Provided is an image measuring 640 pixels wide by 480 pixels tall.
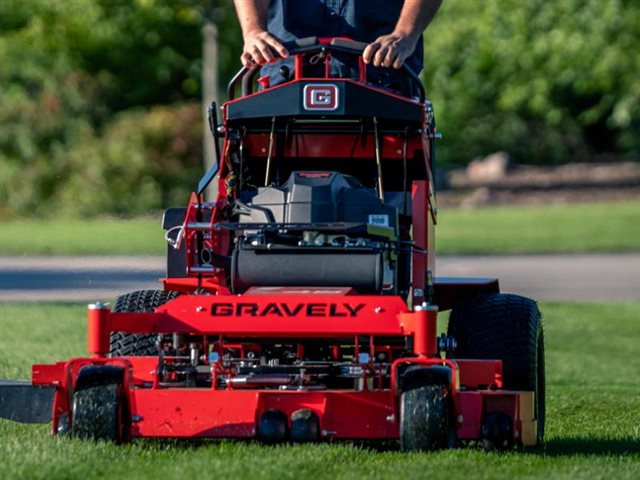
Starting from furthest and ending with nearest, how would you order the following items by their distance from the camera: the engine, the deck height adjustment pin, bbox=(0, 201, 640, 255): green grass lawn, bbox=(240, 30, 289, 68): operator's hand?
bbox=(0, 201, 640, 255): green grass lawn → bbox=(240, 30, 289, 68): operator's hand → the deck height adjustment pin → the engine

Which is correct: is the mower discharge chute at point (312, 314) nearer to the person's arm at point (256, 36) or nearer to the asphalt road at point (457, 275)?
the person's arm at point (256, 36)

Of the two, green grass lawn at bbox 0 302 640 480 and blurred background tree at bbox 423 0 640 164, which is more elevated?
blurred background tree at bbox 423 0 640 164

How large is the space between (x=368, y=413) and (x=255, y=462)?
69 cm

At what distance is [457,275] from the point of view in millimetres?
23578

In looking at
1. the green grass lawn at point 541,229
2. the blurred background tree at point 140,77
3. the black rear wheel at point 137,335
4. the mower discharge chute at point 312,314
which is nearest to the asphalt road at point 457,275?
the green grass lawn at point 541,229

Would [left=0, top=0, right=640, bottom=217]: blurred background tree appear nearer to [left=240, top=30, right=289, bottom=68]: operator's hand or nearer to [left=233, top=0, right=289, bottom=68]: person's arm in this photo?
[left=233, top=0, right=289, bottom=68]: person's arm

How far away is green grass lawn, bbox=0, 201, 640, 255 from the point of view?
28.1m

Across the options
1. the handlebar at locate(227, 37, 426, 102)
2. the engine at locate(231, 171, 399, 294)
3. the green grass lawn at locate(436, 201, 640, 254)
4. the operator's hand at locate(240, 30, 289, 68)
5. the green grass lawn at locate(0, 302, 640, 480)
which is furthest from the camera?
the green grass lawn at locate(436, 201, 640, 254)

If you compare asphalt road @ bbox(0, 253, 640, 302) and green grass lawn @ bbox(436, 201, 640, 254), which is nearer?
asphalt road @ bbox(0, 253, 640, 302)

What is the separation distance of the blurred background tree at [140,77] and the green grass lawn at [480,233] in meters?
0.89

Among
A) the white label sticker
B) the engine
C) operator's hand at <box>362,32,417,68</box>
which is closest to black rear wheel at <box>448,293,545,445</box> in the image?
the engine

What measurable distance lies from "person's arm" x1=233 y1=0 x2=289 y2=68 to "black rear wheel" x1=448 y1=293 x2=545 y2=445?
5.65 feet

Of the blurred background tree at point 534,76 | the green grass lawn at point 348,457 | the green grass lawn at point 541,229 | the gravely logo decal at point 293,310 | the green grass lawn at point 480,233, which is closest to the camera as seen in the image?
the green grass lawn at point 348,457

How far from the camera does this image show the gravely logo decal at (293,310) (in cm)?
780
